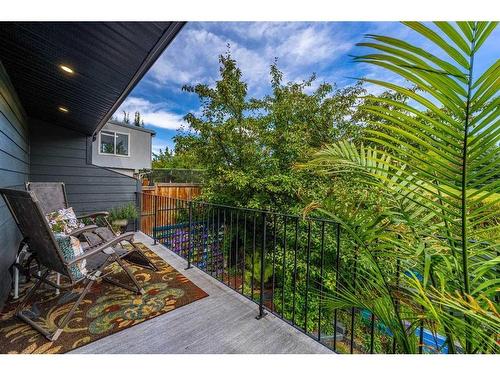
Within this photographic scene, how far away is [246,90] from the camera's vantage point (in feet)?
22.8

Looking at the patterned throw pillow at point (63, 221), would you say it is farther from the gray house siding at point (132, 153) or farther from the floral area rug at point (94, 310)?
the gray house siding at point (132, 153)

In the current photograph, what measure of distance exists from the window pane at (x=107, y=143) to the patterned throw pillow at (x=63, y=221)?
8.05 meters

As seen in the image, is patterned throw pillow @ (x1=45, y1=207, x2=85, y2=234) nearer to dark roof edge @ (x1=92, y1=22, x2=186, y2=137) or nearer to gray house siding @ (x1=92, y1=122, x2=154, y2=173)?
dark roof edge @ (x1=92, y1=22, x2=186, y2=137)

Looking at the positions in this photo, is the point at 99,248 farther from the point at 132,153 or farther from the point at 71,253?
the point at 132,153

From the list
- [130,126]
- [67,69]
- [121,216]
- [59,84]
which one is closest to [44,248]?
[67,69]

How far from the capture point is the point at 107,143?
9.84 meters

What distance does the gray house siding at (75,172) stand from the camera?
4.34 metres

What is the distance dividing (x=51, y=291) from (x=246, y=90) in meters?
6.39

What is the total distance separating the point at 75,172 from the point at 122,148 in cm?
608

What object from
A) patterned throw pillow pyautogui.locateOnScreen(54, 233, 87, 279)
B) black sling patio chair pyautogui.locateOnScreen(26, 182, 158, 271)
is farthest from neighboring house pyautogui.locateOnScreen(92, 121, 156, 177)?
patterned throw pillow pyautogui.locateOnScreen(54, 233, 87, 279)

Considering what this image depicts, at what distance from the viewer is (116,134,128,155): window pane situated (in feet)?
32.9
